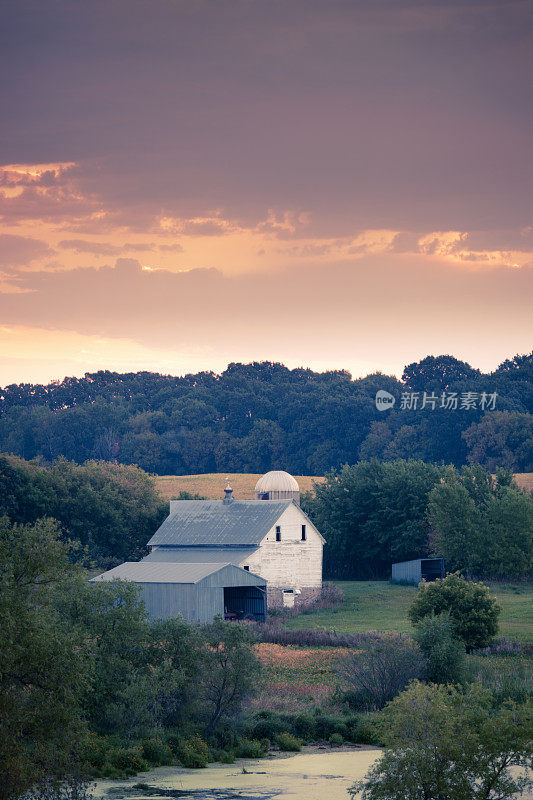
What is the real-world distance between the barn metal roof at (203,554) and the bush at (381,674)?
25425 mm

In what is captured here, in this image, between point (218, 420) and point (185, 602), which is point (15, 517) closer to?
point (185, 602)

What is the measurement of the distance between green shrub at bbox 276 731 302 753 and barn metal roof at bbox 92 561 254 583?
22461mm

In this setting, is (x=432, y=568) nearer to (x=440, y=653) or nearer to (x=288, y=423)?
(x=440, y=653)

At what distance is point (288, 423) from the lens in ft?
454

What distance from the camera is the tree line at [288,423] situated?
12131cm

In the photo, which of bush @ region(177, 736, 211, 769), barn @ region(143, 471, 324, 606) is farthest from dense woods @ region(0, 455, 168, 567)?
bush @ region(177, 736, 211, 769)

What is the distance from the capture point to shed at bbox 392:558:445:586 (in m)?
67.4

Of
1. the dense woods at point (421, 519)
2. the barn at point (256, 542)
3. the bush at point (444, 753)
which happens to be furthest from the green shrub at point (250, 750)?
the dense woods at point (421, 519)

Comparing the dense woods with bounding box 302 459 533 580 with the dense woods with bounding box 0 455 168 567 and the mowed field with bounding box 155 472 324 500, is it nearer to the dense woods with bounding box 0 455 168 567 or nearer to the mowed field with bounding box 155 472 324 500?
the dense woods with bounding box 0 455 168 567

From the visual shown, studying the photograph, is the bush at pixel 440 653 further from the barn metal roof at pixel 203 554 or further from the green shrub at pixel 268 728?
the barn metal roof at pixel 203 554

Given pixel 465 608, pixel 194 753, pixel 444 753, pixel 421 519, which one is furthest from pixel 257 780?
pixel 421 519

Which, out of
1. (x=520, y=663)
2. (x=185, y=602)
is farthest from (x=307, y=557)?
(x=520, y=663)

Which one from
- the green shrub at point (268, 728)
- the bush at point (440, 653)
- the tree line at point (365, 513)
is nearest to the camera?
the green shrub at point (268, 728)

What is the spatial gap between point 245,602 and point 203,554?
17.1 feet
